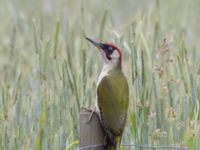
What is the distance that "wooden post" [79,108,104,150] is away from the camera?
4457mm

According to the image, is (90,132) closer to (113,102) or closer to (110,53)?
(113,102)

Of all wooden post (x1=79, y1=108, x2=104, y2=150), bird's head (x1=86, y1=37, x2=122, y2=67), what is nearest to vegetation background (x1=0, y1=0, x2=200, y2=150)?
bird's head (x1=86, y1=37, x2=122, y2=67)

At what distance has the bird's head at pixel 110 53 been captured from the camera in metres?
5.06

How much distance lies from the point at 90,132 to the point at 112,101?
343 mm

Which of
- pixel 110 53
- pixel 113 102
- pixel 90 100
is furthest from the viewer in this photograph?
pixel 90 100

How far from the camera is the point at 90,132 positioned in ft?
14.8

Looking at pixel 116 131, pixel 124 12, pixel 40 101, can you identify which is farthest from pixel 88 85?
pixel 124 12

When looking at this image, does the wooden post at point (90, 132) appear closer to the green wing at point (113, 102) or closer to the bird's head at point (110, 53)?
the green wing at point (113, 102)

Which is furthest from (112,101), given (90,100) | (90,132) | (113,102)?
(90,100)

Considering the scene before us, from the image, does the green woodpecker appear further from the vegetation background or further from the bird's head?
the vegetation background

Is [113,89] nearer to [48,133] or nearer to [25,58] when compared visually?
[48,133]

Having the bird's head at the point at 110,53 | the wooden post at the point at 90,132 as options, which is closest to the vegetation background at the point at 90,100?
the bird's head at the point at 110,53

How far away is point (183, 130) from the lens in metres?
5.37

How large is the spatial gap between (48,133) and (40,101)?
→ 0.28 meters
